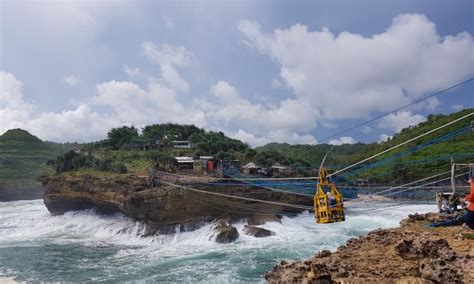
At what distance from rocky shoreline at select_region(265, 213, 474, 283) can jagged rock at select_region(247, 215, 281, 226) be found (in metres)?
22.0

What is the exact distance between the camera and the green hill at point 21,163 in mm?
76375

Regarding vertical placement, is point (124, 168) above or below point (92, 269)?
above

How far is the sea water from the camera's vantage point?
840 inches

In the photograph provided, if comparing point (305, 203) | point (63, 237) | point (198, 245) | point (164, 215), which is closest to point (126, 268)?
point (198, 245)

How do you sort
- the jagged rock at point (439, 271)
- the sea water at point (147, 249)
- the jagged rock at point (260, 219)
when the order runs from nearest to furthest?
the jagged rock at point (439, 271) < the sea water at point (147, 249) < the jagged rock at point (260, 219)

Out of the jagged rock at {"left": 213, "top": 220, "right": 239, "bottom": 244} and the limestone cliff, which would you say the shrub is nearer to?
the limestone cliff

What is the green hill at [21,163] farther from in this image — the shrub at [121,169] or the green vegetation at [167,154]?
the shrub at [121,169]

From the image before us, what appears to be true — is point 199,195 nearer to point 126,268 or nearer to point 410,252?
point 126,268

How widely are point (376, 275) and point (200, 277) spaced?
42.8ft

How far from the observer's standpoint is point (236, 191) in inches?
1399

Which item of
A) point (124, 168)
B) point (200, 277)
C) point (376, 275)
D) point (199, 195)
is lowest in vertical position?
point (200, 277)

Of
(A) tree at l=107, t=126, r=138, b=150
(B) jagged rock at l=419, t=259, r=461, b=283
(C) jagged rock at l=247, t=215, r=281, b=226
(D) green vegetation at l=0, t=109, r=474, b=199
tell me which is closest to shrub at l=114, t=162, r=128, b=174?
(D) green vegetation at l=0, t=109, r=474, b=199

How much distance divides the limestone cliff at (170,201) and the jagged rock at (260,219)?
0.12 meters

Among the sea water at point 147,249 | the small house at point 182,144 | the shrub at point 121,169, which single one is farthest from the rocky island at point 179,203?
the small house at point 182,144
